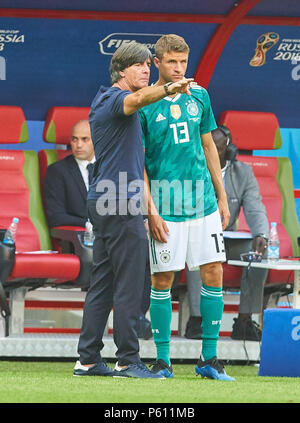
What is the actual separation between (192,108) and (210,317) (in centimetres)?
100

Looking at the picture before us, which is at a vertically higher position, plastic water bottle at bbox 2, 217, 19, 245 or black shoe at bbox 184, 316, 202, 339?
plastic water bottle at bbox 2, 217, 19, 245

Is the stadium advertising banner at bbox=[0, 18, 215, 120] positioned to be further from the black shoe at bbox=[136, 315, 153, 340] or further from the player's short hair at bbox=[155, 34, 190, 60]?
the player's short hair at bbox=[155, 34, 190, 60]

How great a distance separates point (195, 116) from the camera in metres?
5.24

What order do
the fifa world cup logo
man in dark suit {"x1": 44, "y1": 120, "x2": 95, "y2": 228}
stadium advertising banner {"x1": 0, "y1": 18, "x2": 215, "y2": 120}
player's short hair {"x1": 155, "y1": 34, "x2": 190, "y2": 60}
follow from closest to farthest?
player's short hair {"x1": 155, "y1": 34, "x2": 190, "y2": 60} < man in dark suit {"x1": 44, "y1": 120, "x2": 95, "y2": 228} < stadium advertising banner {"x1": 0, "y1": 18, "x2": 215, "y2": 120} < the fifa world cup logo

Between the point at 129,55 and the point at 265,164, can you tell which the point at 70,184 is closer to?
the point at 265,164

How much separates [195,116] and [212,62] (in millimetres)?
3023

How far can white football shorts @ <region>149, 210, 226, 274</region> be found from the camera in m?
5.21

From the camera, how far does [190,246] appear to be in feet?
17.2

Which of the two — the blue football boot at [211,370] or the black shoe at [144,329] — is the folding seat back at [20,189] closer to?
the black shoe at [144,329]

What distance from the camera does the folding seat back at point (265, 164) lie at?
8.08 m

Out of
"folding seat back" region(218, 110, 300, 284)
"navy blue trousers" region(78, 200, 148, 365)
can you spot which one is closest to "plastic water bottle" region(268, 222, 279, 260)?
"folding seat back" region(218, 110, 300, 284)

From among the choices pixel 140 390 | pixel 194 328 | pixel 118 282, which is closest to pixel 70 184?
pixel 194 328

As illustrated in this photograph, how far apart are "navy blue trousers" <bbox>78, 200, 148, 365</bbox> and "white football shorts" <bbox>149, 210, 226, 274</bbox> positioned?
0.23 metres

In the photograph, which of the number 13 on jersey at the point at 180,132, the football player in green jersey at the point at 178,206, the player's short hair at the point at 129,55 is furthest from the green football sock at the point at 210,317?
the player's short hair at the point at 129,55
